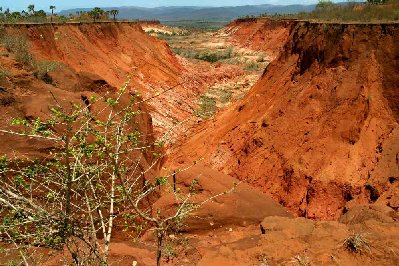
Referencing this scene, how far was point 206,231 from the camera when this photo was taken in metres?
11.5

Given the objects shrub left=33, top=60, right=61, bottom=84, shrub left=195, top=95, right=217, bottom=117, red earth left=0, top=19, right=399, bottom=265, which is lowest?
shrub left=195, top=95, right=217, bottom=117

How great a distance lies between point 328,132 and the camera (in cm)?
1390

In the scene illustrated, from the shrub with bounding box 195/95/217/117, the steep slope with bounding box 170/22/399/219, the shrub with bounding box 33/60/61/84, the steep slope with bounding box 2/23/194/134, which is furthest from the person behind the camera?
the shrub with bounding box 195/95/217/117

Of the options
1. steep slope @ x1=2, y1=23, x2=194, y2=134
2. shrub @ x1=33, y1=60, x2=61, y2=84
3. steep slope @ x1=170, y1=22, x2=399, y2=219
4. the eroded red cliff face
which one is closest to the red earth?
steep slope @ x1=170, y1=22, x2=399, y2=219

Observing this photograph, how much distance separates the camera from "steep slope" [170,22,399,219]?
12.4 meters

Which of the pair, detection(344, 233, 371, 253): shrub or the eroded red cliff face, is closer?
detection(344, 233, 371, 253): shrub

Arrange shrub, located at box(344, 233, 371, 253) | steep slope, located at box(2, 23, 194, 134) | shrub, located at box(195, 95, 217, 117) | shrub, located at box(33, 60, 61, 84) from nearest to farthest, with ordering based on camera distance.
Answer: shrub, located at box(344, 233, 371, 253)
shrub, located at box(33, 60, 61, 84)
steep slope, located at box(2, 23, 194, 134)
shrub, located at box(195, 95, 217, 117)

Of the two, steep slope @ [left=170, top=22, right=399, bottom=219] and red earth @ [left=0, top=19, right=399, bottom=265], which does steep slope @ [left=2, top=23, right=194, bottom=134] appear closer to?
red earth @ [left=0, top=19, right=399, bottom=265]

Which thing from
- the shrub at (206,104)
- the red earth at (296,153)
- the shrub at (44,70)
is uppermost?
the shrub at (44,70)

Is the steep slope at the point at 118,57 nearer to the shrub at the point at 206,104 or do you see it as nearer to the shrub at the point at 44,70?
the shrub at the point at 206,104

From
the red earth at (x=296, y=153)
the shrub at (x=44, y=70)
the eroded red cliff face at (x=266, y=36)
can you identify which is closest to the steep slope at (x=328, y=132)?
the red earth at (x=296, y=153)

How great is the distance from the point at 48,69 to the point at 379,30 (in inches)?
497

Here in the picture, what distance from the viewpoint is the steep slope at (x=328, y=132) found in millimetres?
12352

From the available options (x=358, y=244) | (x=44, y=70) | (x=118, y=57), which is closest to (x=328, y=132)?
(x=358, y=244)
